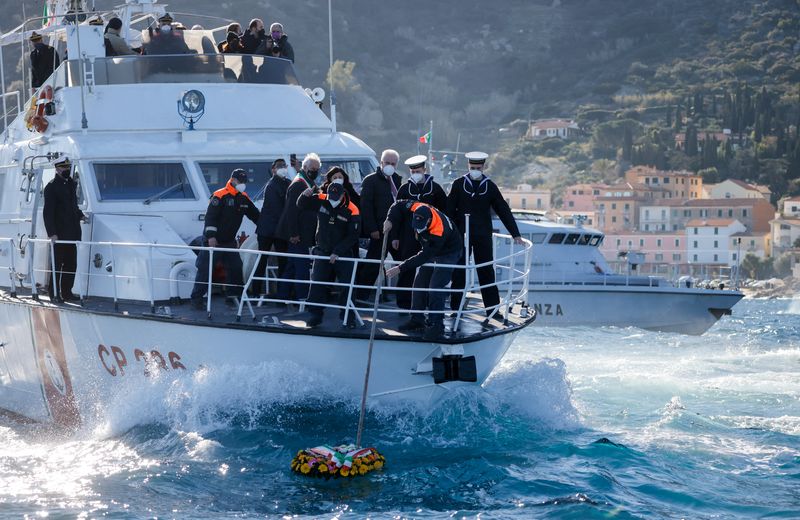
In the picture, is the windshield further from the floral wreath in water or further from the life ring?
the floral wreath in water

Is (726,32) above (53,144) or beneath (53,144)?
above

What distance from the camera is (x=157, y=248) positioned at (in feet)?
40.9

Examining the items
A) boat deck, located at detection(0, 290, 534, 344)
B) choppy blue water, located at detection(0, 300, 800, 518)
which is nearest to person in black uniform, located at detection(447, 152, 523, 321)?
boat deck, located at detection(0, 290, 534, 344)

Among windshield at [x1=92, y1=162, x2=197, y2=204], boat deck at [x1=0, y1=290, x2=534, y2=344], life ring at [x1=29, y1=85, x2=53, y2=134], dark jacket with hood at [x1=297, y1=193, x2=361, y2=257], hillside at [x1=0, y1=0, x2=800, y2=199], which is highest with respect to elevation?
hillside at [x1=0, y1=0, x2=800, y2=199]

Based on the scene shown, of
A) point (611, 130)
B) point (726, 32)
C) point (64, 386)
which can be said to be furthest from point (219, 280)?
point (726, 32)

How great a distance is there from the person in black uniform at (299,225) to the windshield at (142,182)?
6.13 ft

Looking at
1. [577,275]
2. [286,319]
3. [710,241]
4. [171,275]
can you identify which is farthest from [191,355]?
[710,241]

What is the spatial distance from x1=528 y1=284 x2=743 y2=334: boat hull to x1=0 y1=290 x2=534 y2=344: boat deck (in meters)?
20.1

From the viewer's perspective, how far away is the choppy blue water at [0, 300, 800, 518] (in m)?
9.79

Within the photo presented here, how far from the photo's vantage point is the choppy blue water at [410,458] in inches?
385

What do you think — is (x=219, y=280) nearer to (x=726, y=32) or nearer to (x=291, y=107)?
(x=291, y=107)

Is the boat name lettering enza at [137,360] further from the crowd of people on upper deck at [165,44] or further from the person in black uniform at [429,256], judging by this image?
the crowd of people on upper deck at [165,44]

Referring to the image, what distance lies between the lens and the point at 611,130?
15712cm

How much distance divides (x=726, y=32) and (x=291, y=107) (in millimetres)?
195754
